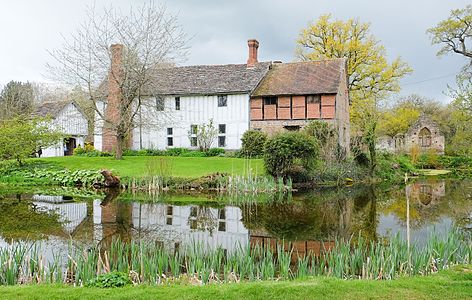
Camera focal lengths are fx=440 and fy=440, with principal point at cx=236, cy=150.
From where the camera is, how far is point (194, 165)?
83.7ft

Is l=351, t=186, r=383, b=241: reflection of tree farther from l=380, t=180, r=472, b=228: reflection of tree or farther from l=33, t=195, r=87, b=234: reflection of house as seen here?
l=33, t=195, r=87, b=234: reflection of house

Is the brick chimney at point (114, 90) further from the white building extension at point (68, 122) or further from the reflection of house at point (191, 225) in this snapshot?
the reflection of house at point (191, 225)

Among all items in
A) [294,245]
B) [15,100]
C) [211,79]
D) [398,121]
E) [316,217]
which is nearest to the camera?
[294,245]

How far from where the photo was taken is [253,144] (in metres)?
30.1

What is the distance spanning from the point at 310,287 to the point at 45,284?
346 cm

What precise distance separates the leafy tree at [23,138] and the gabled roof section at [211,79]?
8783 millimetres

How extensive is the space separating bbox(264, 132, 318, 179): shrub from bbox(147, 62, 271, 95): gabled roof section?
10836 millimetres

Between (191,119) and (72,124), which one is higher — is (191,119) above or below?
below

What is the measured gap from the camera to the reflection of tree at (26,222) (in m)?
10.9

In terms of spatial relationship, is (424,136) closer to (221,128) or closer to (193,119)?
(221,128)

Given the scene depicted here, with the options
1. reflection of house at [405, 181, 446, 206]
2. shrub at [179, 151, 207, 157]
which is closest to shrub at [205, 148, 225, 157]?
shrub at [179, 151, 207, 157]

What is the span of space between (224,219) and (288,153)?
914cm

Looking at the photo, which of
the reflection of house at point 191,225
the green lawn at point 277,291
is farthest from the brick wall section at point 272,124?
the green lawn at point 277,291

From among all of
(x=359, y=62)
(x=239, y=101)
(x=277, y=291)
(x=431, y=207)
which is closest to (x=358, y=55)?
(x=359, y=62)
